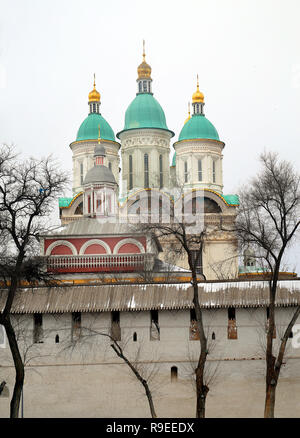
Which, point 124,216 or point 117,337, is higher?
point 124,216

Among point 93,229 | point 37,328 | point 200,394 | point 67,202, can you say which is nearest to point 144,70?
point 67,202

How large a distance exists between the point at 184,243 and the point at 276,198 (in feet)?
9.45

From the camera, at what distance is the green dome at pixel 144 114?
60.3 metres

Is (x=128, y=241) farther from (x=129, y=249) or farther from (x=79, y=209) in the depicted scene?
(x=79, y=209)

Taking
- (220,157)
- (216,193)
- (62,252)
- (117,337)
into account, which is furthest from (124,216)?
(117,337)

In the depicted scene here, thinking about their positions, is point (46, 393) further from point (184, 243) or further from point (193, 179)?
point (193, 179)

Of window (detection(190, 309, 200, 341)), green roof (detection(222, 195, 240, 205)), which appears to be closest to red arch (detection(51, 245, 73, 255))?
window (detection(190, 309, 200, 341))

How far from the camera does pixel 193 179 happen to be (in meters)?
58.6

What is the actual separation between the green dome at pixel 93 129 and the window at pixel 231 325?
38169 millimetres

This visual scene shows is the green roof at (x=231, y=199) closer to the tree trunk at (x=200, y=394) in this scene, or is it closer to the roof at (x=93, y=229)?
the roof at (x=93, y=229)

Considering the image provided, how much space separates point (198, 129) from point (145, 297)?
36.4 m

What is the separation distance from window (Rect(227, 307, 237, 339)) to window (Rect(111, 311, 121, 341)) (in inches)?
130

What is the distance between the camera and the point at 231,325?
78.8ft

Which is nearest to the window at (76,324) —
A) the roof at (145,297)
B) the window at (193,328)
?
the roof at (145,297)
